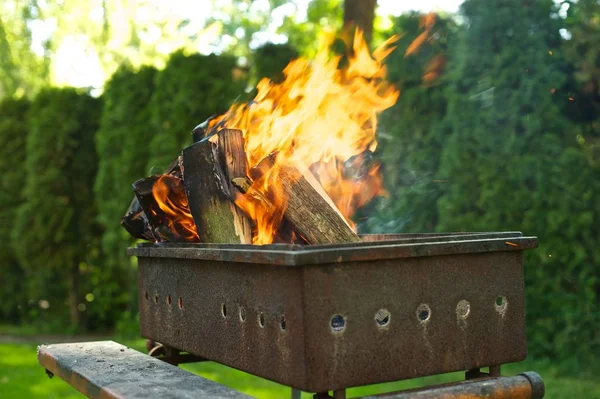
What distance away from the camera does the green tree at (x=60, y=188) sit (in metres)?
7.36

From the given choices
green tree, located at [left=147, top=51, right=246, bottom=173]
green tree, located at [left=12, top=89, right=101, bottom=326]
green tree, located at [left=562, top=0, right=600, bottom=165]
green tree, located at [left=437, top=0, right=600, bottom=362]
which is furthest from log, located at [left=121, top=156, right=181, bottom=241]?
green tree, located at [left=12, top=89, right=101, bottom=326]

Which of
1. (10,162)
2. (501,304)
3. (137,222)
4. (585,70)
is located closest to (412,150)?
(585,70)

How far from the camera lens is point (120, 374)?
197 centimetres

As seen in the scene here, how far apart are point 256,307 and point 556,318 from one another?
3.27 metres

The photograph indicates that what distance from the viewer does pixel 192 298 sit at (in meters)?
2.09

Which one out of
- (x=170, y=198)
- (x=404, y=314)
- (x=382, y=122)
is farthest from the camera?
(x=382, y=122)

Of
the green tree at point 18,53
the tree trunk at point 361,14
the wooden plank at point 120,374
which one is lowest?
the wooden plank at point 120,374

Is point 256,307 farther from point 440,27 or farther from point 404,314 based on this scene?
point 440,27

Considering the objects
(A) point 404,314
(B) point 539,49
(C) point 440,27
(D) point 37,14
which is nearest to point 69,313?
(C) point 440,27

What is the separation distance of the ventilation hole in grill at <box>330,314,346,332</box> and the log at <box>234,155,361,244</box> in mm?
461

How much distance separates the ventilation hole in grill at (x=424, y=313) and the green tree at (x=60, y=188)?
243 inches

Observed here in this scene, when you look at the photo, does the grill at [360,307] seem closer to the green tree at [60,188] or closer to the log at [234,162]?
the log at [234,162]

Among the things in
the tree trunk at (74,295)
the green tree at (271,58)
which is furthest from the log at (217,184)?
the tree trunk at (74,295)

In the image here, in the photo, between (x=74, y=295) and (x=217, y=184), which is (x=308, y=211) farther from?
(x=74, y=295)
